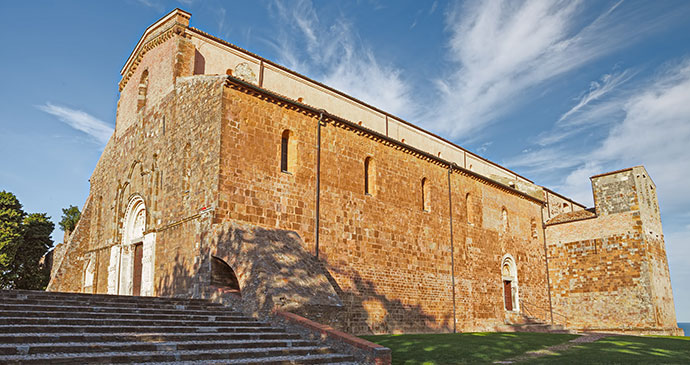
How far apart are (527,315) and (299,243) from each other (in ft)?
55.8

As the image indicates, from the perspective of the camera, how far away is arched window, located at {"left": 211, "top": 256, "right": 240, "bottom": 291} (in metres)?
14.4

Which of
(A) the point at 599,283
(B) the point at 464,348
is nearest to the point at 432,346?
(B) the point at 464,348

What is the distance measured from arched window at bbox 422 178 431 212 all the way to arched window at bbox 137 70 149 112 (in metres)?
12.4

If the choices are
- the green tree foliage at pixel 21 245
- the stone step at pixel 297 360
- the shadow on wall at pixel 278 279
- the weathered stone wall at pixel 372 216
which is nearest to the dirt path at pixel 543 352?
the stone step at pixel 297 360

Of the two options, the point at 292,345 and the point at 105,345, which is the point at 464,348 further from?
the point at 105,345

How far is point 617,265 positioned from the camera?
2659cm

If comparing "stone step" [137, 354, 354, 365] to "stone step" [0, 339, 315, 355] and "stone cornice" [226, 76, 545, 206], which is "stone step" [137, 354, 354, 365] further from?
"stone cornice" [226, 76, 545, 206]

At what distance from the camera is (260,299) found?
12430 mm

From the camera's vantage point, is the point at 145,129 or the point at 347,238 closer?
the point at 347,238

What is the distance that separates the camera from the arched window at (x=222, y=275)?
47.2ft

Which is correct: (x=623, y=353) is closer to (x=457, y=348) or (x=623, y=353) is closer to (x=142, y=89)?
(x=457, y=348)

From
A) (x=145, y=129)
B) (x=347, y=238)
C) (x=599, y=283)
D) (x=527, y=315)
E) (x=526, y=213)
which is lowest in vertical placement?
(x=527, y=315)

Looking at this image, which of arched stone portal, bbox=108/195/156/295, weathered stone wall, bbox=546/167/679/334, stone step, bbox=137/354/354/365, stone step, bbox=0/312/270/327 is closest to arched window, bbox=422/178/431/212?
arched stone portal, bbox=108/195/156/295

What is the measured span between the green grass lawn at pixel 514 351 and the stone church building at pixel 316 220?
2369 mm
